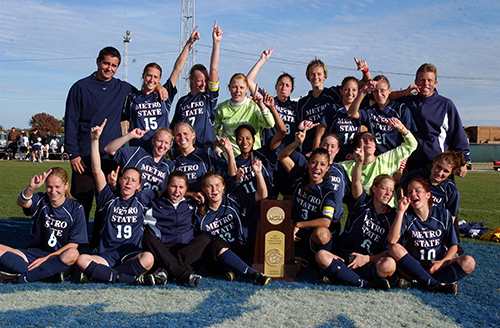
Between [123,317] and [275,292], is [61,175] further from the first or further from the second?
[275,292]

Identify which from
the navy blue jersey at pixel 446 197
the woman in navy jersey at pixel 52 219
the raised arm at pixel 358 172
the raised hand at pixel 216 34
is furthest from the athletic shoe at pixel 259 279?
the raised hand at pixel 216 34

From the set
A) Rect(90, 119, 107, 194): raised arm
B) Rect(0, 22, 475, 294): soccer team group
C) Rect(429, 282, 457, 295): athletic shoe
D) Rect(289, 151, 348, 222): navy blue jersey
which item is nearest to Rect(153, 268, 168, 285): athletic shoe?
Rect(0, 22, 475, 294): soccer team group

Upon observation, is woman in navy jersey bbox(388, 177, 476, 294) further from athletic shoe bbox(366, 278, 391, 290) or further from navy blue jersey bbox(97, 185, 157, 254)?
navy blue jersey bbox(97, 185, 157, 254)

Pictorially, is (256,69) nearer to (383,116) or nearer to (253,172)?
(253,172)

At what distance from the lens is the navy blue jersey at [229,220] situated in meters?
4.27

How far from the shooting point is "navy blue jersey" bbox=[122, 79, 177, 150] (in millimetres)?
4945

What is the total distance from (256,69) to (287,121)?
762 mm

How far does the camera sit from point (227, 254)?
389cm

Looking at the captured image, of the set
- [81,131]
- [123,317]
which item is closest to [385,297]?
[123,317]

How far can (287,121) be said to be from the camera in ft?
18.3

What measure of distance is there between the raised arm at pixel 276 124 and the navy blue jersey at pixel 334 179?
0.23 meters

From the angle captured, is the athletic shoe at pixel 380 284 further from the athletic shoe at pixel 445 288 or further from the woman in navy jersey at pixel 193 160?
the woman in navy jersey at pixel 193 160

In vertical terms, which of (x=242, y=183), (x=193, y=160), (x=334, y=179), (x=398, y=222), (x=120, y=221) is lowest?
(x=120, y=221)

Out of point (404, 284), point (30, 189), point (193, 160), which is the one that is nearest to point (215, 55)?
point (193, 160)
